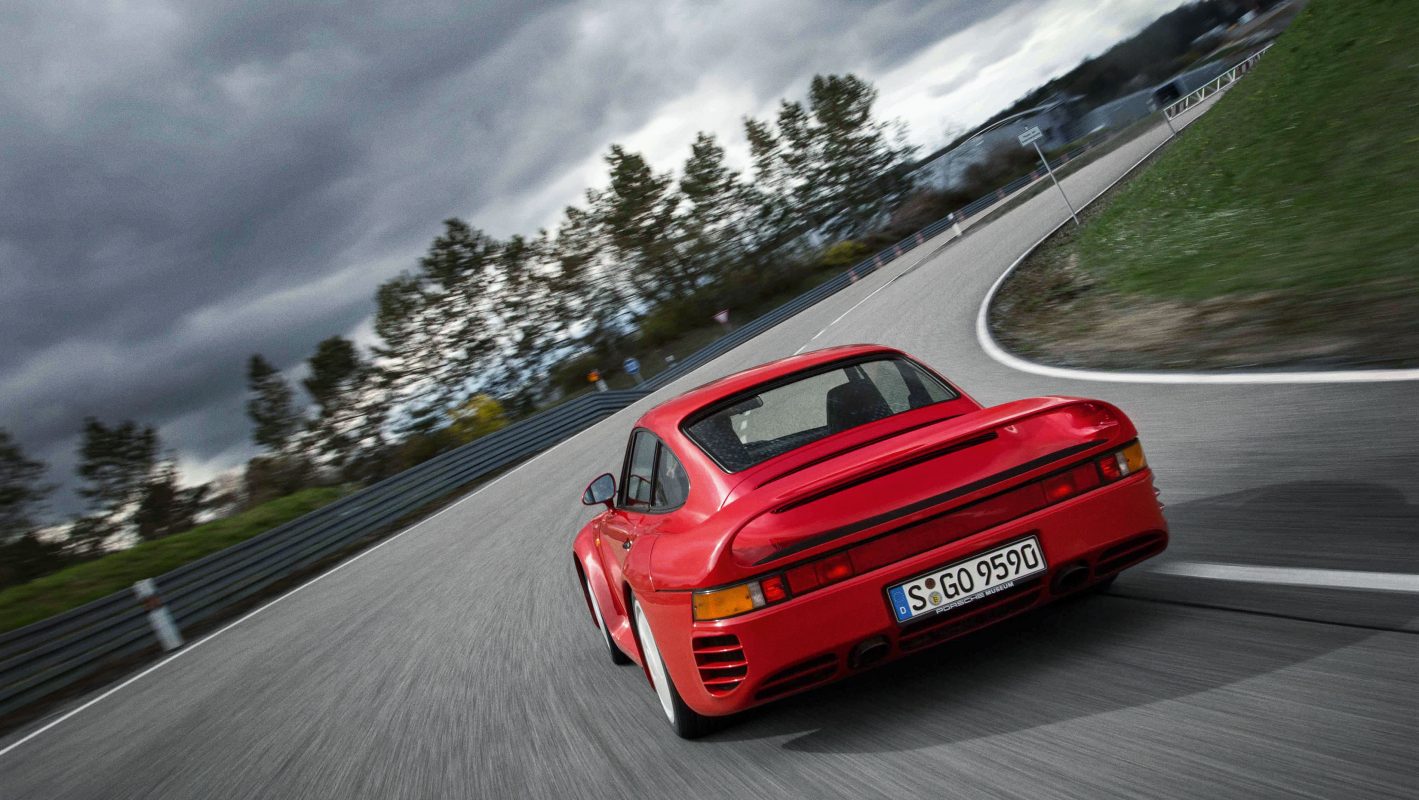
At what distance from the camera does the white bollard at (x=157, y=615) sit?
39.4ft

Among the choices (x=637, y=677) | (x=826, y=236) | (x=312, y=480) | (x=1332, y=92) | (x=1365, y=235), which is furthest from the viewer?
(x=826, y=236)

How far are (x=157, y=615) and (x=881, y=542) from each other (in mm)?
11480

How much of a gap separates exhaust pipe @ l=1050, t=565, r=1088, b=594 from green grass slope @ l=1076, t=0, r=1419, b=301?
6639mm

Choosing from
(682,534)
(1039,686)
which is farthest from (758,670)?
(1039,686)

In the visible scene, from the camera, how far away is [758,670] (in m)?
3.20

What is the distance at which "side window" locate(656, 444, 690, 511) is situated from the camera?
3.94m

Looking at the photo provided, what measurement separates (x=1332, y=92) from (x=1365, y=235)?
5930 millimetres

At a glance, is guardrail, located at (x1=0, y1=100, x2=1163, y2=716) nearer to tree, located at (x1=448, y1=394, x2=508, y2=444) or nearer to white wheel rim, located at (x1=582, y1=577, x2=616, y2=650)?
white wheel rim, located at (x1=582, y1=577, x2=616, y2=650)

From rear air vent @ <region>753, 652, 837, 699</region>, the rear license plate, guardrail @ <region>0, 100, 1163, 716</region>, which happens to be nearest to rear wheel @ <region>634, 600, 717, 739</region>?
rear air vent @ <region>753, 652, 837, 699</region>

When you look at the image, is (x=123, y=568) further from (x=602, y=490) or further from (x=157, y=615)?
(x=602, y=490)


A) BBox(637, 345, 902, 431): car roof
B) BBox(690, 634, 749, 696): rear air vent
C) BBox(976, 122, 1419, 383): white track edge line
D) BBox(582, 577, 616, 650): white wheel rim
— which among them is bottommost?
BBox(976, 122, 1419, 383): white track edge line

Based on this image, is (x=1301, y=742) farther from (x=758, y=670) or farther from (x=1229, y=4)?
(x=1229, y=4)

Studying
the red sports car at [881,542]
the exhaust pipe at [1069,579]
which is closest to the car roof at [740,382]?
the red sports car at [881,542]

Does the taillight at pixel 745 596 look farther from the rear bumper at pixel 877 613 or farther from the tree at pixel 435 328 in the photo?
the tree at pixel 435 328
